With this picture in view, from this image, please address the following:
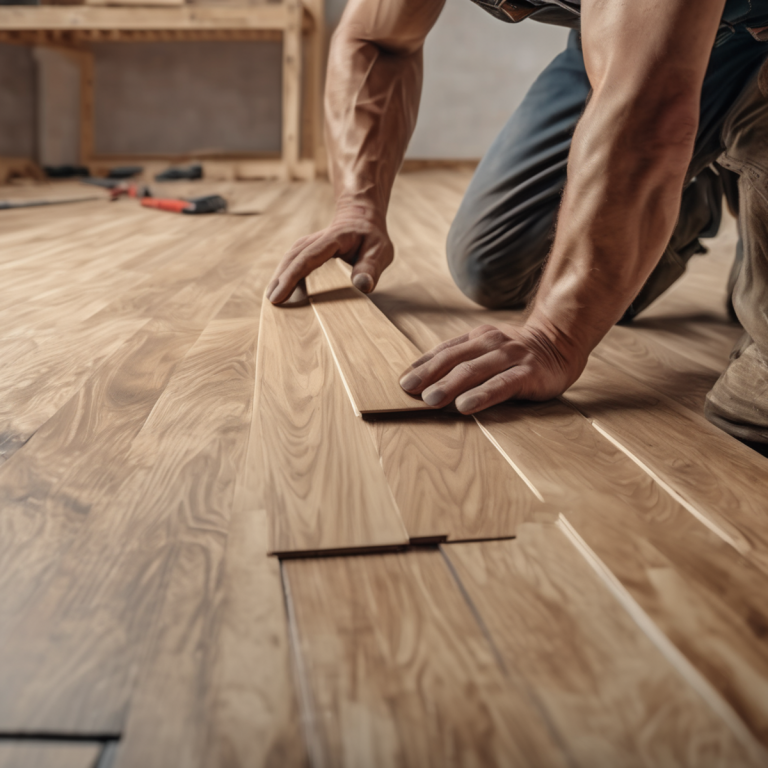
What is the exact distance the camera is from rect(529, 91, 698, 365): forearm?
0.87 m

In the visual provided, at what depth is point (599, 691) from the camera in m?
0.49

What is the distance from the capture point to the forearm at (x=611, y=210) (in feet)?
2.84

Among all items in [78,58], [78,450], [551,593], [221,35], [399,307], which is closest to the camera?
[551,593]

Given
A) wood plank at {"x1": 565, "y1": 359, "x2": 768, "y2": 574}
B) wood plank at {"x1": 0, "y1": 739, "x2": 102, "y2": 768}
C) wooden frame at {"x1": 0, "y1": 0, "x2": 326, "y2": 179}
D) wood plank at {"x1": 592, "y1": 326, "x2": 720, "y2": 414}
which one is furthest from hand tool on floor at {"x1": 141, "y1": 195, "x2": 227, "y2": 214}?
wood plank at {"x1": 0, "y1": 739, "x2": 102, "y2": 768}

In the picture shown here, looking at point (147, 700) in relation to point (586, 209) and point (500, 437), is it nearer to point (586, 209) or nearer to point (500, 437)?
point (500, 437)

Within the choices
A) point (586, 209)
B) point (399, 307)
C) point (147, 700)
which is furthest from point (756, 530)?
point (399, 307)

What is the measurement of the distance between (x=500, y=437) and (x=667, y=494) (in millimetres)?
208

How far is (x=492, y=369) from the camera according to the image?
0.97 m

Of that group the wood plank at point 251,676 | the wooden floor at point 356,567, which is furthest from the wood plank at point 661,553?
the wood plank at point 251,676

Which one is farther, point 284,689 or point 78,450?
point 78,450

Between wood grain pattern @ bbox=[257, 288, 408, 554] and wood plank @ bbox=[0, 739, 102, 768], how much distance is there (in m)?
0.23

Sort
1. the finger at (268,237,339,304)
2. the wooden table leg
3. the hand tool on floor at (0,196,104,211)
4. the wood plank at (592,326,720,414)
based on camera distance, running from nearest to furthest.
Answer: the wood plank at (592,326,720,414) < the finger at (268,237,339,304) < the hand tool on floor at (0,196,104,211) < the wooden table leg

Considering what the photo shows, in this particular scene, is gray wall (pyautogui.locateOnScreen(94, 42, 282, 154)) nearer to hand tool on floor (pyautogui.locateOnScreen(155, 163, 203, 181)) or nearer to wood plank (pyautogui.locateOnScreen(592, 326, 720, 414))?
hand tool on floor (pyautogui.locateOnScreen(155, 163, 203, 181))

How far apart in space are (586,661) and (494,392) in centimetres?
46
